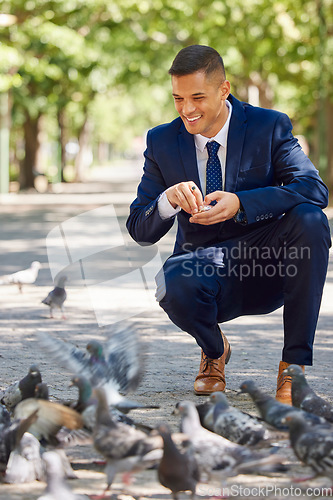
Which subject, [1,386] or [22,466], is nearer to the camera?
[22,466]

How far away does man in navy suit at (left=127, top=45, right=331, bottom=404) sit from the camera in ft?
15.7

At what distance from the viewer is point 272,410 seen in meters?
3.90

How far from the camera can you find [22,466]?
11.5 feet

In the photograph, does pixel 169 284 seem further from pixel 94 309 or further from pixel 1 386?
pixel 94 309

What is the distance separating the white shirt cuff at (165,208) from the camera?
4.94 metres

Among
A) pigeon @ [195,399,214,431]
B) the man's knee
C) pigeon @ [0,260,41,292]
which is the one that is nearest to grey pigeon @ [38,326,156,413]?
pigeon @ [195,399,214,431]

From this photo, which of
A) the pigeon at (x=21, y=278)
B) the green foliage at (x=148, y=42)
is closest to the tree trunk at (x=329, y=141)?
the green foliage at (x=148, y=42)

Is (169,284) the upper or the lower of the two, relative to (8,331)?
upper

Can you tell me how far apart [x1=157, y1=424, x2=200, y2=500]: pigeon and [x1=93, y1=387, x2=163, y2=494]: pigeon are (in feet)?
0.28

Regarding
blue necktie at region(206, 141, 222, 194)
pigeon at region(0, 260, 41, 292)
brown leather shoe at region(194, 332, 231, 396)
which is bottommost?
pigeon at region(0, 260, 41, 292)

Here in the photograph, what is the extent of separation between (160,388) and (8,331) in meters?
2.44

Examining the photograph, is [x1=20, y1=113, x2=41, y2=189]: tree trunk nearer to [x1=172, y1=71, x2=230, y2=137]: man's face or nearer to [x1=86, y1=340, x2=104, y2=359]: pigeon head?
[x1=172, y1=71, x2=230, y2=137]: man's face

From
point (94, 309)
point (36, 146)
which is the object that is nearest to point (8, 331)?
point (94, 309)

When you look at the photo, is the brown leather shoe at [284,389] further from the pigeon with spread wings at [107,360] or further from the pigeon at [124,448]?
the pigeon at [124,448]
